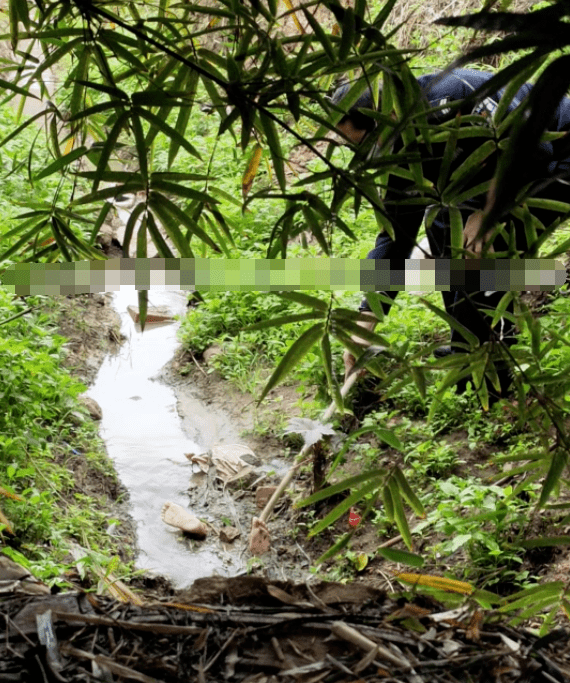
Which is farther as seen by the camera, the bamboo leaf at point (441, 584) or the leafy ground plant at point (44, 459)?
the leafy ground plant at point (44, 459)

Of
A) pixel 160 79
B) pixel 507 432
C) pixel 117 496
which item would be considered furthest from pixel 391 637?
pixel 117 496

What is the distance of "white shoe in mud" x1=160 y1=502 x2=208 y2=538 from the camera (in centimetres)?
295

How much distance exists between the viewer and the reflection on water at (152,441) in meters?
2.84

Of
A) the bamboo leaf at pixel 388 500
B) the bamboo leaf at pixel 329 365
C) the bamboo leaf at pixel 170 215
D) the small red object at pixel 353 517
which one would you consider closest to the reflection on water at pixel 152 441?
the small red object at pixel 353 517

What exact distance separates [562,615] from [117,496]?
75.9 inches

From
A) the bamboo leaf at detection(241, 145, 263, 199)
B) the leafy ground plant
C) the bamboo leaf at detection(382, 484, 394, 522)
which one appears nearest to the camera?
the bamboo leaf at detection(382, 484, 394, 522)

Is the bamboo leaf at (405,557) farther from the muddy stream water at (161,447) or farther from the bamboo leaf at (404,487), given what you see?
the muddy stream water at (161,447)

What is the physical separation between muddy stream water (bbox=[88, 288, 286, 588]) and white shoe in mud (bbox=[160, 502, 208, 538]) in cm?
3

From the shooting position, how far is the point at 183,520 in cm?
298

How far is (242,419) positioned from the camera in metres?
3.80

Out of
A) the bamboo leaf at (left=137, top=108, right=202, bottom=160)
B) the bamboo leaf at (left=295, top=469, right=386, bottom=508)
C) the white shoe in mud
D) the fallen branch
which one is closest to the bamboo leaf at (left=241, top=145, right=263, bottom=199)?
the bamboo leaf at (left=137, top=108, right=202, bottom=160)

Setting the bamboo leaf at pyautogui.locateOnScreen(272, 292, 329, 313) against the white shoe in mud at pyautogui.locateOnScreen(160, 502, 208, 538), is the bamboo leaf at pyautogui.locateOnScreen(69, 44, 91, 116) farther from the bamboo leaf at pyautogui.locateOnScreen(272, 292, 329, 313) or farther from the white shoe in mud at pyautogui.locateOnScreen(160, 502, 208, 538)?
the white shoe in mud at pyautogui.locateOnScreen(160, 502, 208, 538)

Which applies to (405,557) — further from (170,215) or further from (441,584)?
(170,215)

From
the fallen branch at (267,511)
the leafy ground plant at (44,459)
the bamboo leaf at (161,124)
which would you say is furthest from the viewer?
the fallen branch at (267,511)
